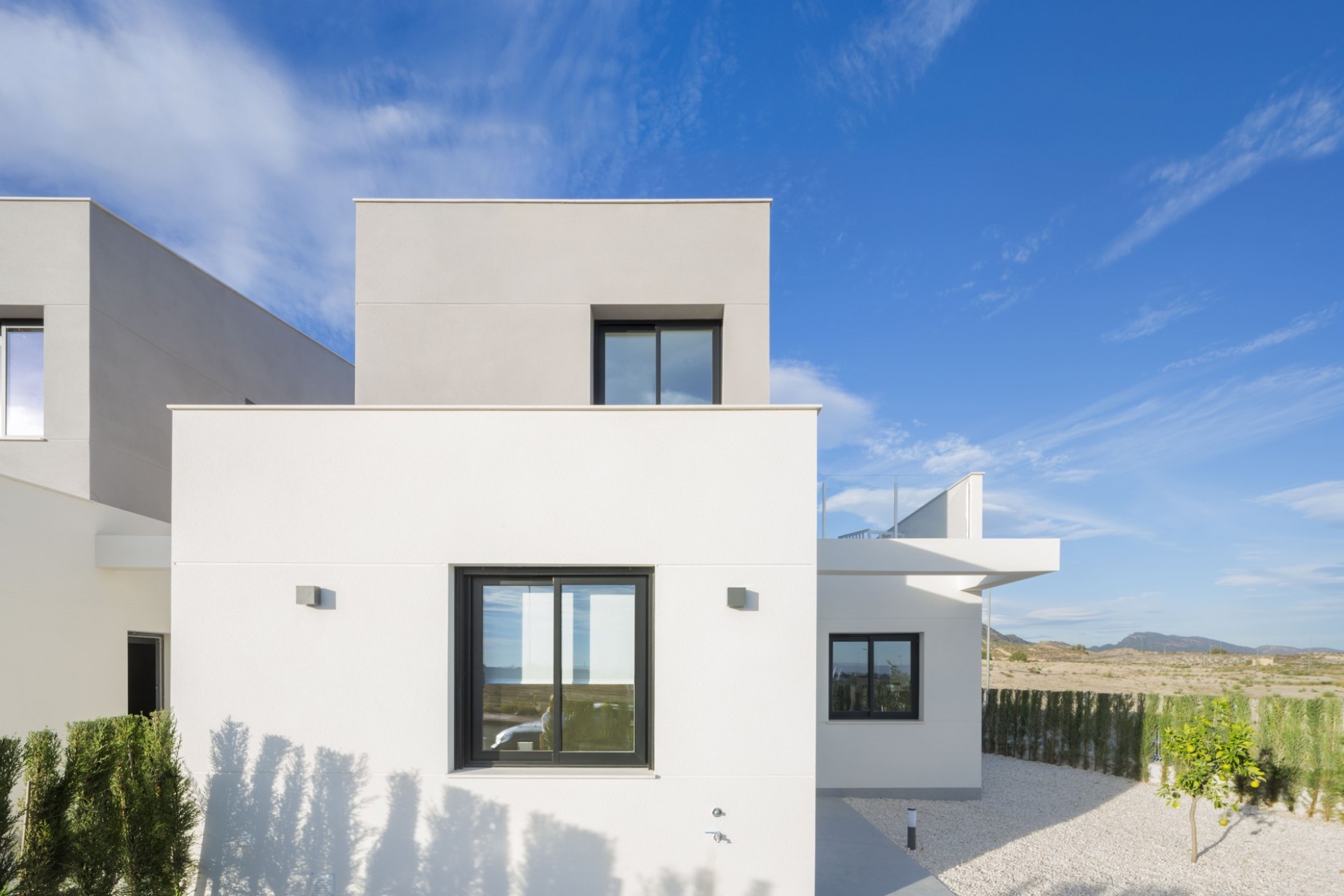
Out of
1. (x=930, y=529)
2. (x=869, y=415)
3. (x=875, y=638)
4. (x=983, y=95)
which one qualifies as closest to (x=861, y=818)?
(x=875, y=638)

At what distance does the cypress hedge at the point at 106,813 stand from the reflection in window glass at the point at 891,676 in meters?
8.62

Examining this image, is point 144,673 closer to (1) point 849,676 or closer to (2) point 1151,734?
(1) point 849,676

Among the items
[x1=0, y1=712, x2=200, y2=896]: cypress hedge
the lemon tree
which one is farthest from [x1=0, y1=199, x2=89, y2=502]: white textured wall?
the lemon tree

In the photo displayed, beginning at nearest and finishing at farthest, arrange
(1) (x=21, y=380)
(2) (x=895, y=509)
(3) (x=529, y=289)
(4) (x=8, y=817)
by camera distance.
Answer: (4) (x=8, y=817), (3) (x=529, y=289), (1) (x=21, y=380), (2) (x=895, y=509)

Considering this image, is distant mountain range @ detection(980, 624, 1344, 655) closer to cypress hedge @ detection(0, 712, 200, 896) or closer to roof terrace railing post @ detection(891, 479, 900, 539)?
roof terrace railing post @ detection(891, 479, 900, 539)

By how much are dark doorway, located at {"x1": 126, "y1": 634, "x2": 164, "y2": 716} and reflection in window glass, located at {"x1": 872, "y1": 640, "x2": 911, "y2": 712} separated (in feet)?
32.4

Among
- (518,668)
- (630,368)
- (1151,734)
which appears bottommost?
(1151,734)

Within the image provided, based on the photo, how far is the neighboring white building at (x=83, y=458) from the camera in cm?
673

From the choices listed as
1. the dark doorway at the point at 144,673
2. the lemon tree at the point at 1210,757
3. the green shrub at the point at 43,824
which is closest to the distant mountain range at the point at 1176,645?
the lemon tree at the point at 1210,757

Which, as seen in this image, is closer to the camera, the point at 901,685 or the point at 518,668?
the point at 518,668

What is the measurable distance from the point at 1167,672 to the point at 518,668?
152 ft

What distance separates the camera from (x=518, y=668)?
17.7ft

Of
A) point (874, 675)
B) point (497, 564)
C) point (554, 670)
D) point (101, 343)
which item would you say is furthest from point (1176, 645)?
point (101, 343)

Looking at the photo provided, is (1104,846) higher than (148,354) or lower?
lower
